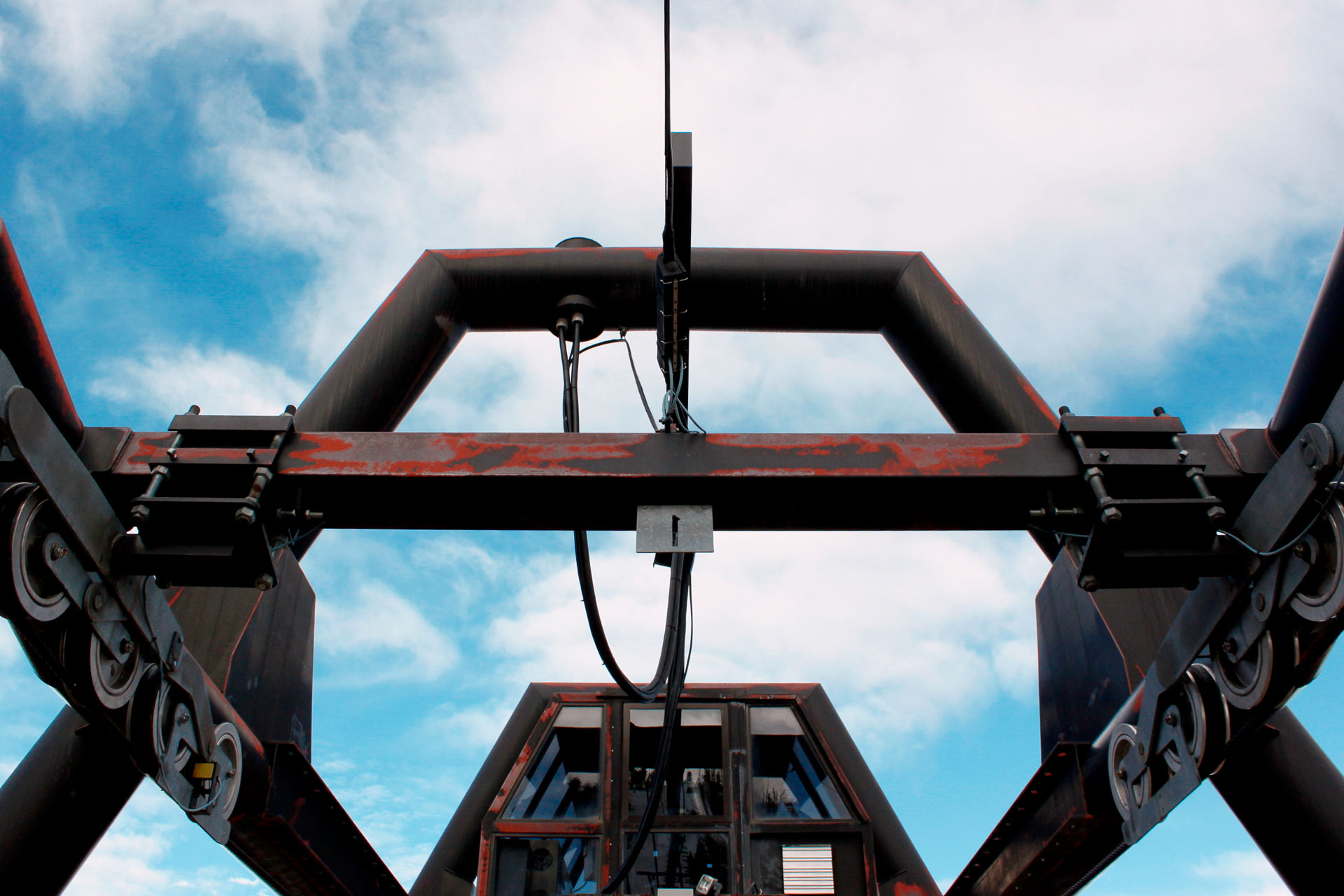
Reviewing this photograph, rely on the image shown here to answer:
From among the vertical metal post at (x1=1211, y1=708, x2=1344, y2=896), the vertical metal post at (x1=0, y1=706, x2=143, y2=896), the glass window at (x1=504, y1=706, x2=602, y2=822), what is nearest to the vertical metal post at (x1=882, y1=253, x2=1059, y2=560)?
the vertical metal post at (x1=1211, y1=708, x2=1344, y2=896)

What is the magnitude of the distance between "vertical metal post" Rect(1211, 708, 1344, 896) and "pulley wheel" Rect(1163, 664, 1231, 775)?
0.46 meters

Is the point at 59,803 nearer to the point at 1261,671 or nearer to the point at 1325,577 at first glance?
the point at 1261,671

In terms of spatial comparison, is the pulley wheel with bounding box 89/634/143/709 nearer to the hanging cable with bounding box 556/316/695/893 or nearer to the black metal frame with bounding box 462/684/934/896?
the hanging cable with bounding box 556/316/695/893

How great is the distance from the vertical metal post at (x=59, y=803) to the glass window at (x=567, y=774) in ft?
9.86

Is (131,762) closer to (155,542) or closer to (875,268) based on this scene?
(155,542)

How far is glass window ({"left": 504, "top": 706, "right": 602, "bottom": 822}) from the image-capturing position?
6309 mm

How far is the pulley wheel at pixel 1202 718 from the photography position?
310cm

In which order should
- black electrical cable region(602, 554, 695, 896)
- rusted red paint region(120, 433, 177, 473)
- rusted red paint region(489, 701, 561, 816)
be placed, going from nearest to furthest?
rusted red paint region(120, 433, 177, 473), black electrical cable region(602, 554, 695, 896), rusted red paint region(489, 701, 561, 816)

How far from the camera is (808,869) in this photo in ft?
19.6

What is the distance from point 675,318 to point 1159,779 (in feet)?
7.98

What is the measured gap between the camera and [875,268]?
541 centimetres

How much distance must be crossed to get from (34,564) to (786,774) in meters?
4.90

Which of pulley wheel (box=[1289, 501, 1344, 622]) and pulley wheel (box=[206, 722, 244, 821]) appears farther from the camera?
pulley wheel (box=[206, 722, 244, 821])

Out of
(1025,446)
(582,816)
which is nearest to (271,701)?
(582,816)
